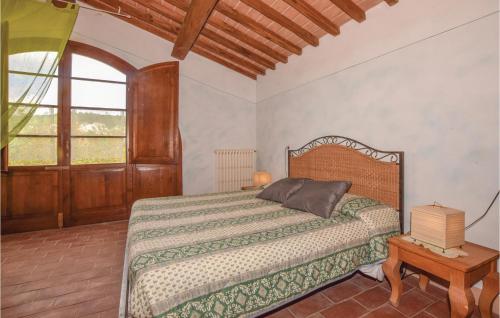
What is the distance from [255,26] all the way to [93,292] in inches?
127

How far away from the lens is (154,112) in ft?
12.4

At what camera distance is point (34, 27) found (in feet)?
5.94

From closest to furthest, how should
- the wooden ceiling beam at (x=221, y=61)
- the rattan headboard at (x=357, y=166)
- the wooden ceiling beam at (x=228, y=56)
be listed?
the rattan headboard at (x=357, y=166), the wooden ceiling beam at (x=228, y=56), the wooden ceiling beam at (x=221, y=61)

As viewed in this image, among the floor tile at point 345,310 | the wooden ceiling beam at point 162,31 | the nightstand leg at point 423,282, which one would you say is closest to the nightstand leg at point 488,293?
the nightstand leg at point 423,282

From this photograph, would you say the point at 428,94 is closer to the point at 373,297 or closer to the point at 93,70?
the point at 373,297

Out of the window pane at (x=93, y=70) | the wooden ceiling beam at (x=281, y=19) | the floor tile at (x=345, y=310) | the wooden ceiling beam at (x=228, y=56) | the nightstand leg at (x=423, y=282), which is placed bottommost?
the floor tile at (x=345, y=310)

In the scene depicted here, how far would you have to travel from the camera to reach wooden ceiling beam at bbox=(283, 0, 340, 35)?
2463 mm

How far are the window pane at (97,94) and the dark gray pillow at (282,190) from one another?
275 cm

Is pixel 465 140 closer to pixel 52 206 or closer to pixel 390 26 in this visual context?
pixel 390 26

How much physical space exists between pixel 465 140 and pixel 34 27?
11.0 ft

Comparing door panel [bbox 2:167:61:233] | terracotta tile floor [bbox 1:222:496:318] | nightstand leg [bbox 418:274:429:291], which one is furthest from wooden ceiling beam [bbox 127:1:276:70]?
nightstand leg [bbox 418:274:429:291]

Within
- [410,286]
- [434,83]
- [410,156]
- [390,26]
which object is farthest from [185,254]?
[390,26]

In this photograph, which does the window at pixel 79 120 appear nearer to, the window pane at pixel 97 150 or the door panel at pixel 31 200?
the window pane at pixel 97 150

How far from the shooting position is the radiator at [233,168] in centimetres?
457
